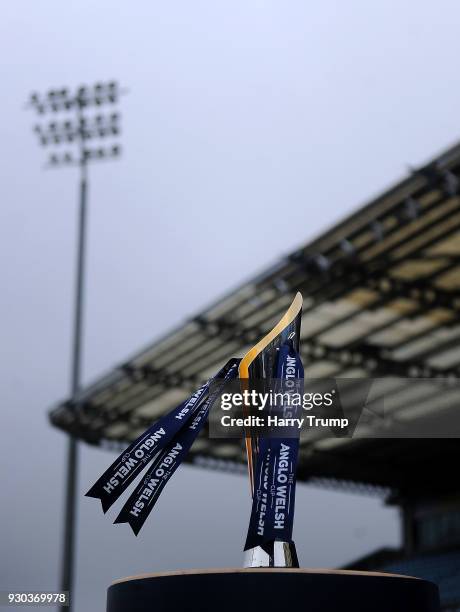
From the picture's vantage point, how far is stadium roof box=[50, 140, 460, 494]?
2291 cm

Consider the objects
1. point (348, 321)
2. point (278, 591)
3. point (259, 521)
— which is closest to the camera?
point (278, 591)

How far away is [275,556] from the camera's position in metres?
7.02

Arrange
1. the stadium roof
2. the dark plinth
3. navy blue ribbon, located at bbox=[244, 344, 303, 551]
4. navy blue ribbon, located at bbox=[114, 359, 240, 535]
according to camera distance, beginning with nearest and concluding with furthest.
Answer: the dark plinth
navy blue ribbon, located at bbox=[244, 344, 303, 551]
navy blue ribbon, located at bbox=[114, 359, 240, 535]
the stadium roof

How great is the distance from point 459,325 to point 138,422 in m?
12.6

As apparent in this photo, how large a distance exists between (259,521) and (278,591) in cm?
60

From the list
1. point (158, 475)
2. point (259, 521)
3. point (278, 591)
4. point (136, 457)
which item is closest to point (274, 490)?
point (259, 521)

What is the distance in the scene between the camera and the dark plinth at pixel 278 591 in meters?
6.50

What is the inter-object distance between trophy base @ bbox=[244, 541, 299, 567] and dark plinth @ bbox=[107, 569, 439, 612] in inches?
17.6

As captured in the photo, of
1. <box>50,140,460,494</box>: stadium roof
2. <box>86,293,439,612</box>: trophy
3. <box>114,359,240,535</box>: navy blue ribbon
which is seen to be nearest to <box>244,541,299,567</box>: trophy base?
<box>86,293,439,612</box>: trophy

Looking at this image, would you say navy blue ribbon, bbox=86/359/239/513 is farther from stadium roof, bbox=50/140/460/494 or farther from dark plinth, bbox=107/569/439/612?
stadium roof, bbox=50/140/460/494

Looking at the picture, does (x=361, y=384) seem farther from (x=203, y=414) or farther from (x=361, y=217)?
(x=203, y=414)

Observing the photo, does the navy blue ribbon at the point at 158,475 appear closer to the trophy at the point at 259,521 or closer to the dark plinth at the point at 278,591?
the trophy at the point at 259,521

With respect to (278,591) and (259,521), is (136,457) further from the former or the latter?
(278,591)

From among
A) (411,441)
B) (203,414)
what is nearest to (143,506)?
(203,414)
